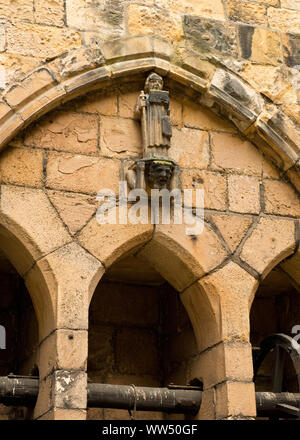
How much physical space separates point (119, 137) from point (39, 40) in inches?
31.4

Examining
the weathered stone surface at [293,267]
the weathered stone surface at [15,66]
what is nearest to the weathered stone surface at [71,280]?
the weathered stone surface at [15,66]

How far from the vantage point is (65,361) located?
5.03 meters

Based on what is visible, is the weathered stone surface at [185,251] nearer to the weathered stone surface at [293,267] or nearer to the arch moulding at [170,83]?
the weathered stone surface at [293,267]

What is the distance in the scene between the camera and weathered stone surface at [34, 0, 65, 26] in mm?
5734

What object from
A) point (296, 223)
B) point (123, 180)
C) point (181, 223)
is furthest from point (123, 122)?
point (296, 223)

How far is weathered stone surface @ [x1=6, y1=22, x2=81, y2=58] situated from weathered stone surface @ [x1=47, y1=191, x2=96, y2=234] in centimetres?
92

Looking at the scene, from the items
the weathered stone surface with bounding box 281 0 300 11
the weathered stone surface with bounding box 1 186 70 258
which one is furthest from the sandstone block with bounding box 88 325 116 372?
the weathered stone surface with bounding box 281 0 300 11

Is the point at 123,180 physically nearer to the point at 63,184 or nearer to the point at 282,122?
the point at 63,184

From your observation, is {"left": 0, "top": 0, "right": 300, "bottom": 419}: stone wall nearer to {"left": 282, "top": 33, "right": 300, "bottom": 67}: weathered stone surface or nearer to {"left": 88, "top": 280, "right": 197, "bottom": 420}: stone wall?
{"left": 282, "top": 33, "right": 300, "bottom": 67}: weathered stone surface

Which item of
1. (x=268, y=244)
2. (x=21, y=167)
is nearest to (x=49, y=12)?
(x=21, y=167)

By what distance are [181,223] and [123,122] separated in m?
0.78

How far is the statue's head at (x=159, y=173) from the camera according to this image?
18.0 ft

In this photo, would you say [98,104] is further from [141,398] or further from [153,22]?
[141,398]

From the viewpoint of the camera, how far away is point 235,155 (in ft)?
19.5
